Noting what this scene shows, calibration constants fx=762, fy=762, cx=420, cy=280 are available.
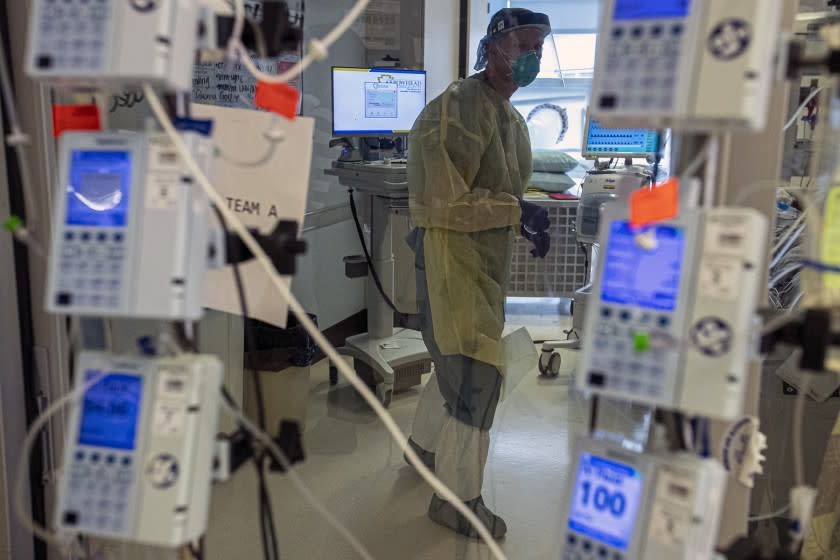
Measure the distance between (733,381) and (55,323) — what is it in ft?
4.44

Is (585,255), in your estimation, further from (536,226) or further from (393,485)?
(393,485)

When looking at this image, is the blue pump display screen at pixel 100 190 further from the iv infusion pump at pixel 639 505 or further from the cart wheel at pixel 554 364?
the cart wheel at pixel 554 364


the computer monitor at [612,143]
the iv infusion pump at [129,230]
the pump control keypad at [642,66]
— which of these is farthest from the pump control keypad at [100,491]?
the computer monitor at [612,143]

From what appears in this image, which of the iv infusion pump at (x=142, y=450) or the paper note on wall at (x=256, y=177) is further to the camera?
the paper note on wall at (x=256, y=177)

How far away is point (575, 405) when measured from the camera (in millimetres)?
2525

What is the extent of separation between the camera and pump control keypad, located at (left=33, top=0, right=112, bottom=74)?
0.88 m

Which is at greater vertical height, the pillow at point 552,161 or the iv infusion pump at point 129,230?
the pillow at point 552,161

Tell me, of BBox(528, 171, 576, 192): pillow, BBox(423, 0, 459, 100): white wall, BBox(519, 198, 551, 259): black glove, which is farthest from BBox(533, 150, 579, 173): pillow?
BBox(423, 0, 459, 100): white wall

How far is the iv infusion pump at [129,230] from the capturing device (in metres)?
0.90

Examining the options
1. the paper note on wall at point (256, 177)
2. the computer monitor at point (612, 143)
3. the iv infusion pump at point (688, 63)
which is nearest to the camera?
the iv infusion pump at point (688, 63)

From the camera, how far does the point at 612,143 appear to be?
2.70 m

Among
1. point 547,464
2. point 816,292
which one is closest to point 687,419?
point 816,292

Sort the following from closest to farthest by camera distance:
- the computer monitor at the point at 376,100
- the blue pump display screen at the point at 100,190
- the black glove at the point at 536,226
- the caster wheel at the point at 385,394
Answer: the blue pump display screen at the point at 100,190
the black glove at the point at 536,226
the computer monitor at the point at 376,100
the caster wheel at the point at 385,394

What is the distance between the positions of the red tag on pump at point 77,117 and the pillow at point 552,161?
1.43 meters
